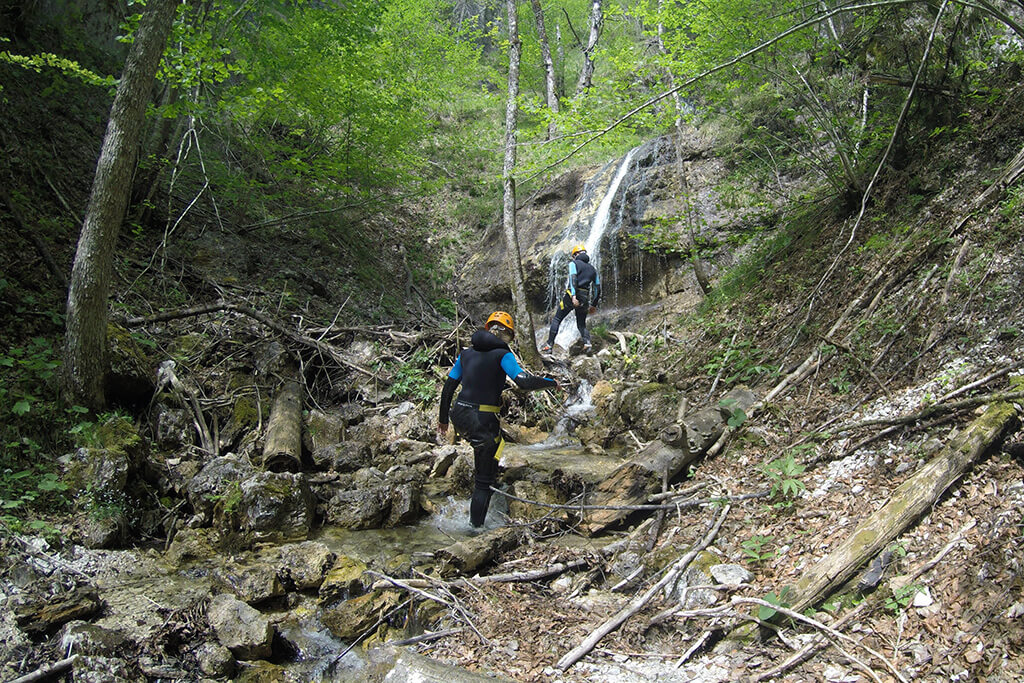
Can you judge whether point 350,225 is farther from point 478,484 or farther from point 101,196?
point 478,484

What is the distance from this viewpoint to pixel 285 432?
21.5 ft

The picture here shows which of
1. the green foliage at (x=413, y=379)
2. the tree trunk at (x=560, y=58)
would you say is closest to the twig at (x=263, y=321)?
the green foliage at (x=413, y=379)

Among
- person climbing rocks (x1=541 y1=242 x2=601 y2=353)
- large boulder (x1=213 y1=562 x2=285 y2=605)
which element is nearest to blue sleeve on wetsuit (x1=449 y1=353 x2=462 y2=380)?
large boulder (x1=213 y1=562 x2=285 y2=605)

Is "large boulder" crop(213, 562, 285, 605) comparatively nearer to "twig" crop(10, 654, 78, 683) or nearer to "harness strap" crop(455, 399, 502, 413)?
"twig" crop(10, 654, 78, 683)

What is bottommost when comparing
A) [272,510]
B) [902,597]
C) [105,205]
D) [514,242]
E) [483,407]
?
[272,510]

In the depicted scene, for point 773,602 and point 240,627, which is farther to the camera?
point 240,627

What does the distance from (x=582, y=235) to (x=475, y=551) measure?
1129 cm

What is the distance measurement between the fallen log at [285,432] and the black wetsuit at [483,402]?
2.17 meters

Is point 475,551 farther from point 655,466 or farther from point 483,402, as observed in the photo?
point 655,466

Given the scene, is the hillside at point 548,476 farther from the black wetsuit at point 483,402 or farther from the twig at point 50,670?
the black wetsuit at point 483,402

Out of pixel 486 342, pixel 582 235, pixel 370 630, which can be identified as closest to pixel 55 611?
pixel 370 630

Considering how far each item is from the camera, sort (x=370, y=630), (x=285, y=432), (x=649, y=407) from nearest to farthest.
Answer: (x=370, y=630) → (x=285, y=432) → (x=649, y=407)

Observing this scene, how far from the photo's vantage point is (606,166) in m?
16.5

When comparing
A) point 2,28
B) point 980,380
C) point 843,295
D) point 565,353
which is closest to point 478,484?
point 980,380
